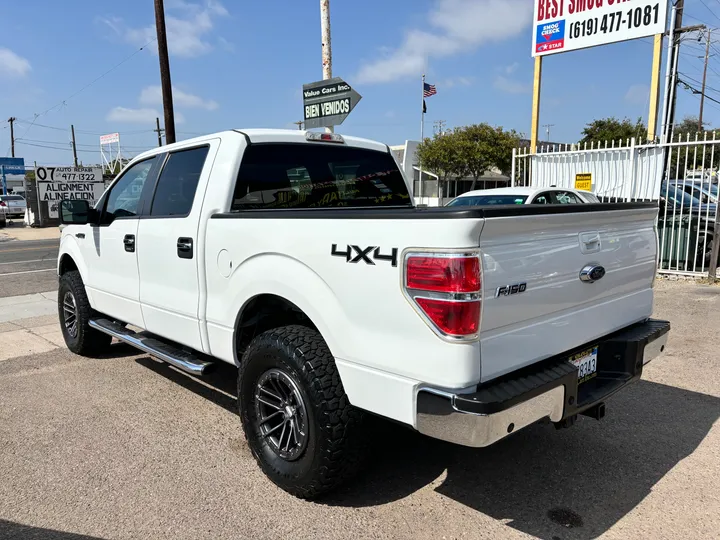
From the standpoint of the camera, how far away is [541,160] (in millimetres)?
11883

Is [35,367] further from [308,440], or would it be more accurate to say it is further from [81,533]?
[308,440]

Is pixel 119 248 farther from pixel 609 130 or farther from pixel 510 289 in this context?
pixel 609 130

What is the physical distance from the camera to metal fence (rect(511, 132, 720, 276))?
9422mm

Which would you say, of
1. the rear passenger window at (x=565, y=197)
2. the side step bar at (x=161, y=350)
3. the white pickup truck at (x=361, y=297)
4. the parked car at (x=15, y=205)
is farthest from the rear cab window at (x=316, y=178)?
the parked car at (x=15, y=205)

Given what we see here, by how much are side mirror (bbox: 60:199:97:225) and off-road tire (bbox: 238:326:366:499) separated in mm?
2794

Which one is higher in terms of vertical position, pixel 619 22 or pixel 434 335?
pixel 619 22

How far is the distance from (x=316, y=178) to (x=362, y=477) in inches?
83.0

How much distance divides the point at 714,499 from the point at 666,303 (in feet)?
17.9

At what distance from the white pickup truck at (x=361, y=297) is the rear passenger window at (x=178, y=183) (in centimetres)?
2

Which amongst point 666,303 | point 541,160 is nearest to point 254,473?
point 666,303

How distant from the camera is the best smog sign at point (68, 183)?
78.5 feet

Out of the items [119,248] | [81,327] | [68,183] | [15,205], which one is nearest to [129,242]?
[119,248]

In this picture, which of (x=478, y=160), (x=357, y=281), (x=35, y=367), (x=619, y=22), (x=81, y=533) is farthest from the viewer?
(x=478, y=160)

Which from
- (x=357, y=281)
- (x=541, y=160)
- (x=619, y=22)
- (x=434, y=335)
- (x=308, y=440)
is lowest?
(x=308, y=440)
